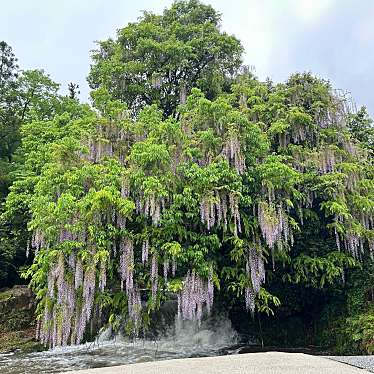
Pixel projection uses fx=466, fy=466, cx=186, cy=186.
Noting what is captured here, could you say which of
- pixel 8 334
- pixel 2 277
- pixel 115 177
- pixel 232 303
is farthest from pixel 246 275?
pixel 2 277

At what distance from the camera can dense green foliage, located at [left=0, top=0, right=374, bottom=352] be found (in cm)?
931

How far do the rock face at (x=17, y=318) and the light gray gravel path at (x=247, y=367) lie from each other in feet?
30.2

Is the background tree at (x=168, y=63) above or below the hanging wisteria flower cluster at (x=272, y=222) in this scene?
above

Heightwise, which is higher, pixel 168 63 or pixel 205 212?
pixel 168 63

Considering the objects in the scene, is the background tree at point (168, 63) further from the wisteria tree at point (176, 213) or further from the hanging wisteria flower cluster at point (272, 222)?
the hanging wisteria flower cluster at point (272, 222)

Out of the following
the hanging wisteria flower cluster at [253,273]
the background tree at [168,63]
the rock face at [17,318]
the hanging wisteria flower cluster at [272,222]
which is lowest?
the rock face at [17,318]

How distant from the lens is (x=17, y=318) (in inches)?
587

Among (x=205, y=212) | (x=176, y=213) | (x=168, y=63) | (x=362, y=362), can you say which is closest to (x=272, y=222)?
(x=205, y=212)

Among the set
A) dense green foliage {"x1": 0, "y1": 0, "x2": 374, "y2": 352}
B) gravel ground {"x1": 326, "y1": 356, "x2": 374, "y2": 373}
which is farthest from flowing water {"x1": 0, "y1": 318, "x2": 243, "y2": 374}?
gravel ground {"x1": 326, "y1": 356, "x2": 374, "y2": 373}

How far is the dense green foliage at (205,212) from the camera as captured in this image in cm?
931

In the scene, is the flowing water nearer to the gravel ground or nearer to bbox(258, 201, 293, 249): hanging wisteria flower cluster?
bbox(258, 201, 293, 249): hanging wisteria flower cluster

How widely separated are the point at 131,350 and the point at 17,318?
201 inches

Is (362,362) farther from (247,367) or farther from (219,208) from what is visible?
(219,208)

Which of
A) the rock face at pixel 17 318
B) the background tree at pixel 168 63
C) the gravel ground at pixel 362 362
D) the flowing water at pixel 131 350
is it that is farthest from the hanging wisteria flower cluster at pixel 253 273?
the rock face at pixel 17 318
